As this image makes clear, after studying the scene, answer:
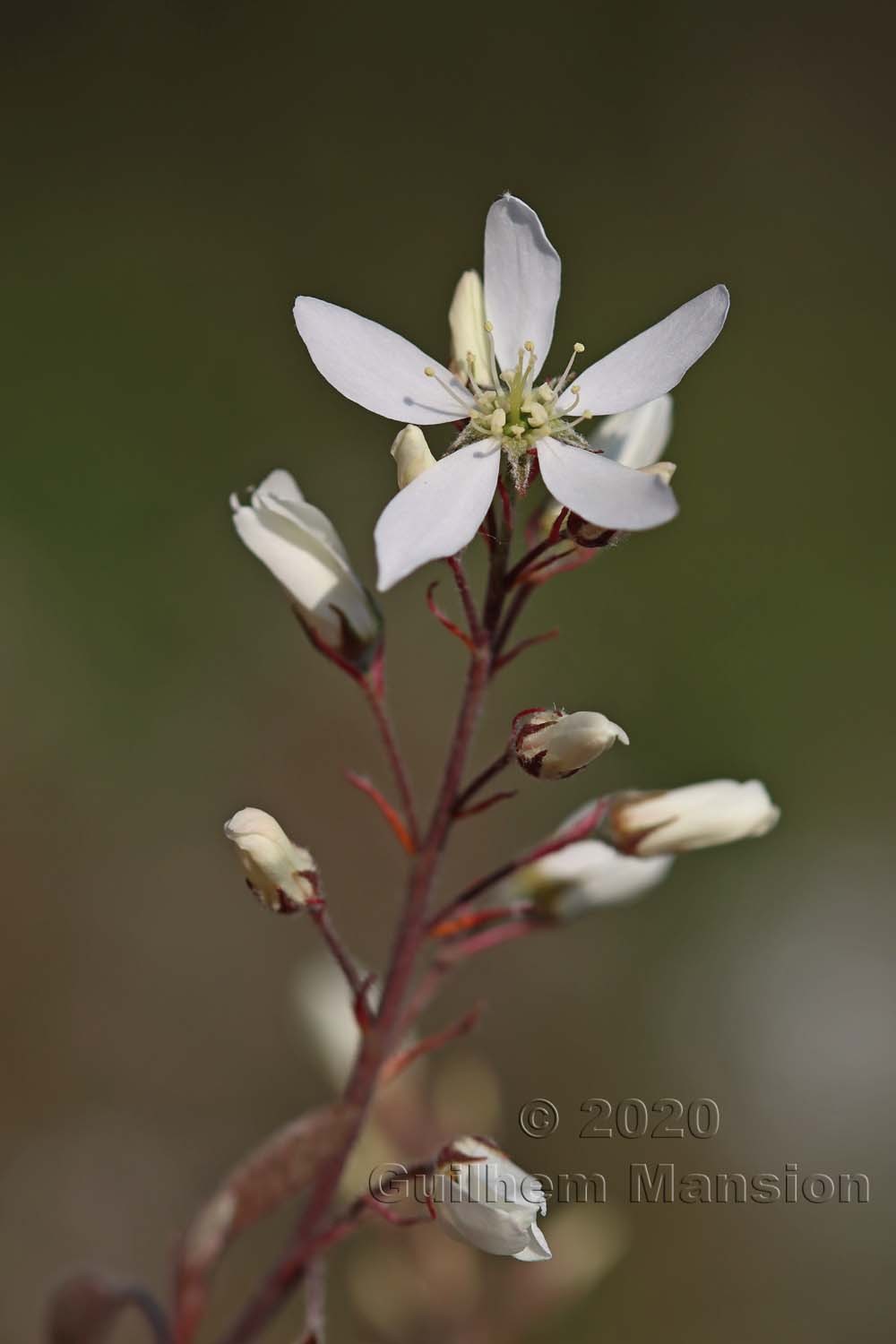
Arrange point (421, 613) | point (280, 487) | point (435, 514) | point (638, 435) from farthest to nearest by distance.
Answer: point (421, 613) → point (638, 435) → point (280, 487) → point (435, 514)

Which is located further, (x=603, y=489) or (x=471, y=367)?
(x=471, y=367)

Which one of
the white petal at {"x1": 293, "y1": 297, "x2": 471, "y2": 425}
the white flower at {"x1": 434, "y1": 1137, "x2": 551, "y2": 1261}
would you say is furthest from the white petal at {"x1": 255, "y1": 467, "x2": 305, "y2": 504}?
the white flower at {"x1": 434, "y1": 1137, "x2": 551, "y2": 1261}

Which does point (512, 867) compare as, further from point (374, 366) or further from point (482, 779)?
point (374, 366)

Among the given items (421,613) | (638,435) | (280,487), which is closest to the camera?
(280,487)

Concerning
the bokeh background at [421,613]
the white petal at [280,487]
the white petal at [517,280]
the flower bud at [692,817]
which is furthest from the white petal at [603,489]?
the bokeh background at [421,613]

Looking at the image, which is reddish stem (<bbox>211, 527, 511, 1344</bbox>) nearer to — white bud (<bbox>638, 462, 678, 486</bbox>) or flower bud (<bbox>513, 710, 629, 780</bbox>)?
flower bud (<bbox>513, 710, 629, 780</bbox>)

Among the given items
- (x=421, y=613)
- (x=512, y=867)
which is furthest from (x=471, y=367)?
(x=421, y=613)
